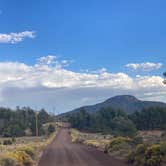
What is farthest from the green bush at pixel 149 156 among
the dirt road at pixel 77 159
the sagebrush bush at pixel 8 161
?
the sagebrush bush at pixel 8 161

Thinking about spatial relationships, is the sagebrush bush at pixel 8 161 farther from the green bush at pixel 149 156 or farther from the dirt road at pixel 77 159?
the green bush at pixel 149 156

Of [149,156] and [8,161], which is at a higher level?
[8,161]

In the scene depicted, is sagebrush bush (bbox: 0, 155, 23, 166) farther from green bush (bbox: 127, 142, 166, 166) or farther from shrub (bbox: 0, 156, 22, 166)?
green bush (bbox: 127, 142, 166, 166)

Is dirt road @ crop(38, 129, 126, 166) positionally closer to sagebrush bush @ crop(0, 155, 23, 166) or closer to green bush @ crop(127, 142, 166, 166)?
green bush @ crop(127, 142, 166, 166)

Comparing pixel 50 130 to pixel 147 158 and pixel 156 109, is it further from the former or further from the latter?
pixel 147 158

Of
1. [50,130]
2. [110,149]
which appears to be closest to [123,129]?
[110,149]

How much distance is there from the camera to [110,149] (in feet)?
174

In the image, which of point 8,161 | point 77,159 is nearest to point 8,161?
point 8,161

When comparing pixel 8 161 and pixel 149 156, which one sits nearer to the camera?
pixel 8 161

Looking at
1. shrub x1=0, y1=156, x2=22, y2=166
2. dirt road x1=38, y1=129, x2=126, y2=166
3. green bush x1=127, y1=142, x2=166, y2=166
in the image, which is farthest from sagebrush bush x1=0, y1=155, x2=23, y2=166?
green bush x1=127, y1=142, x2=166, y2=166

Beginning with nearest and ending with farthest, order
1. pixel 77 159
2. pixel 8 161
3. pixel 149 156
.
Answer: pixel 8 161, pixel 149 156, pixel 77 159

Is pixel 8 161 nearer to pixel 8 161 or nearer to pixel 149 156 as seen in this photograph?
pixel 8 161

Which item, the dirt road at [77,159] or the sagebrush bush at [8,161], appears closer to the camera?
the sagebrush bush at [8,161]

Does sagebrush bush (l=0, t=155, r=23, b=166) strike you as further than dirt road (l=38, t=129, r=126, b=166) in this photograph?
No
